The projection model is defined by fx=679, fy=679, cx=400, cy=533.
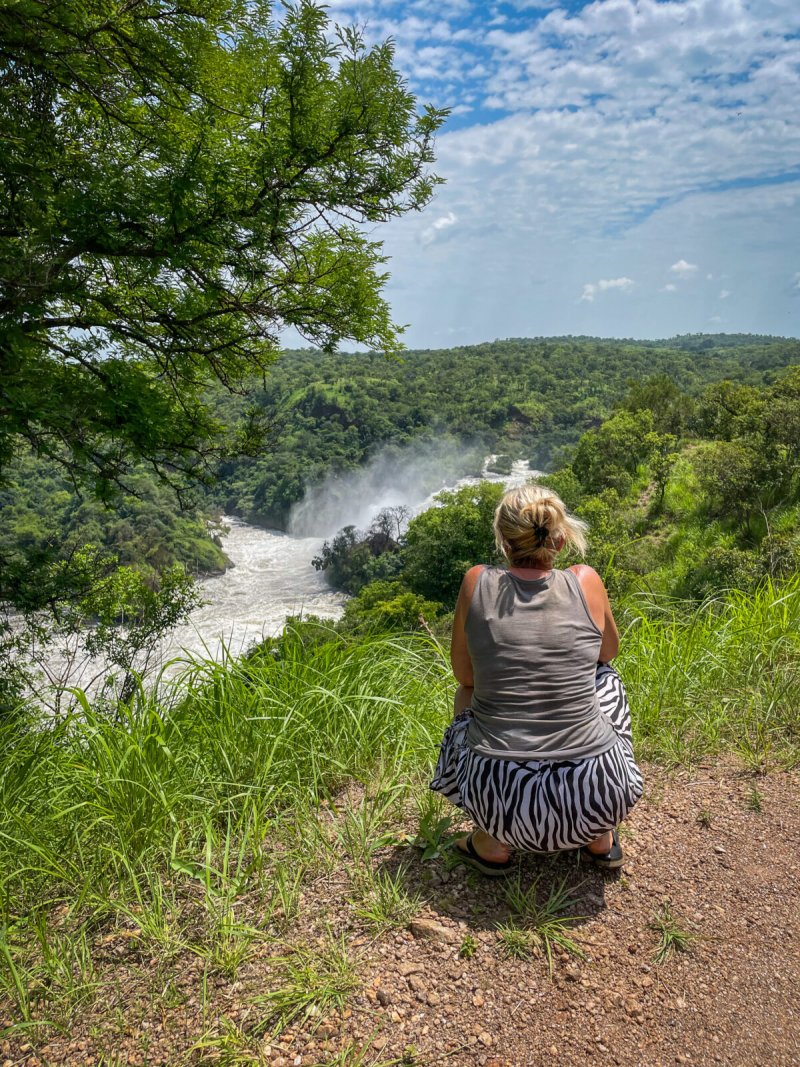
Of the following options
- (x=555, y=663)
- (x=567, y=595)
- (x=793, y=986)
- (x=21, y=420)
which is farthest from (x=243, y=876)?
(x=21, y=420)

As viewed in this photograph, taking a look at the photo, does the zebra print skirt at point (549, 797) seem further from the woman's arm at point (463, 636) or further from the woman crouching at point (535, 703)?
the woman's arm at point (463, 636)

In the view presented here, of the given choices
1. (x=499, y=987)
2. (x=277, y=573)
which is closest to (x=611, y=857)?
(x=499, y=987)

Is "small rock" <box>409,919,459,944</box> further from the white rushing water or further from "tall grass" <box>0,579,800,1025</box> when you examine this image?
the white rushing water

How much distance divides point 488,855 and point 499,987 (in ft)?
1.18

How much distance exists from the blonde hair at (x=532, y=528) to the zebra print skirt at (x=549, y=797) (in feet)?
1.80

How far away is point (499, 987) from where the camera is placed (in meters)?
1.62

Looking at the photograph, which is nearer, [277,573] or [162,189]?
[162,189]

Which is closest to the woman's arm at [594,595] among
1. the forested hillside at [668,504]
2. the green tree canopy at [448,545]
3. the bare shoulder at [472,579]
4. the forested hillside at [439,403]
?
the bare shoulder at [472,579]

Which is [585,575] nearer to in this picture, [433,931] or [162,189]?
[433,931]

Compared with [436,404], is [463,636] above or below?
below

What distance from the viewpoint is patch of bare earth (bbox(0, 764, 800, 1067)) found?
1.47m

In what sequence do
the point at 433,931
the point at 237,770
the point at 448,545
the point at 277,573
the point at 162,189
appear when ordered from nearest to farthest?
1. the point at 433,931
2. the point at 237,770
3. the point at 162,189
4. the point at 448,545
5. the point at 277,573

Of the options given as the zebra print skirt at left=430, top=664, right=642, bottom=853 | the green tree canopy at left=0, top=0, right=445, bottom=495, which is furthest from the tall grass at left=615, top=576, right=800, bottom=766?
the green tree canopy at left=0, top=0, right=445, bottom=495

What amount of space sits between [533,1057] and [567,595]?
1052 millimetres
